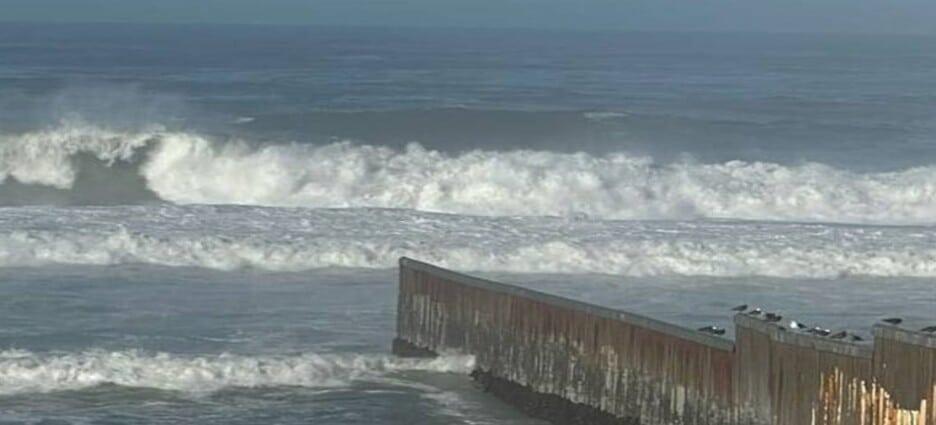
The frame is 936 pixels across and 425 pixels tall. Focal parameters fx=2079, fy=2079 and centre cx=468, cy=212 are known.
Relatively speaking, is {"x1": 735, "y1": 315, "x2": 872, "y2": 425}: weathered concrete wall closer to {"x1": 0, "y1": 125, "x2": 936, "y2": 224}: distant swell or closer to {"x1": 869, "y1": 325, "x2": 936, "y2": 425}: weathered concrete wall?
{"x1": 869, "y1": 325, "x2": 936, "y2": 425}: weathered concrete wall

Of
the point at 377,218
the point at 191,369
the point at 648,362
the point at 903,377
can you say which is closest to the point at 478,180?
the point at 377,218

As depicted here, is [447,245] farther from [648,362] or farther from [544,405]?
[648,362]

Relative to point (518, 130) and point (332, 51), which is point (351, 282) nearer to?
point (518, 130)

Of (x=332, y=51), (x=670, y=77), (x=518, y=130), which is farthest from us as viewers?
(x=332, y=51)

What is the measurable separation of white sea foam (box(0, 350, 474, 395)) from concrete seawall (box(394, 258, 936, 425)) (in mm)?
415

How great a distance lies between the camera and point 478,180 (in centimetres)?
3572

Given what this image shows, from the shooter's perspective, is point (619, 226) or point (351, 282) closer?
→ point (351, 282)

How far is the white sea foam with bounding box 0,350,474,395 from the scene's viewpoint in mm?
15844

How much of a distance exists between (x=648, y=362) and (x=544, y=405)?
4.64 ft

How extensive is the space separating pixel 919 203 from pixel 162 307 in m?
18.1

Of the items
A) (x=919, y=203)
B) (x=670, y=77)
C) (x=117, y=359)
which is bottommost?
(x=117, y=359)

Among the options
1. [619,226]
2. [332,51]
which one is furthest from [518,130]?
[332,51]

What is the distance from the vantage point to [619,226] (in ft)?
91.8

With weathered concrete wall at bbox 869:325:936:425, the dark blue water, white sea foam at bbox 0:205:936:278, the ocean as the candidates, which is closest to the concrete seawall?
weathered concrete wall at bbox 869:325:936:425
